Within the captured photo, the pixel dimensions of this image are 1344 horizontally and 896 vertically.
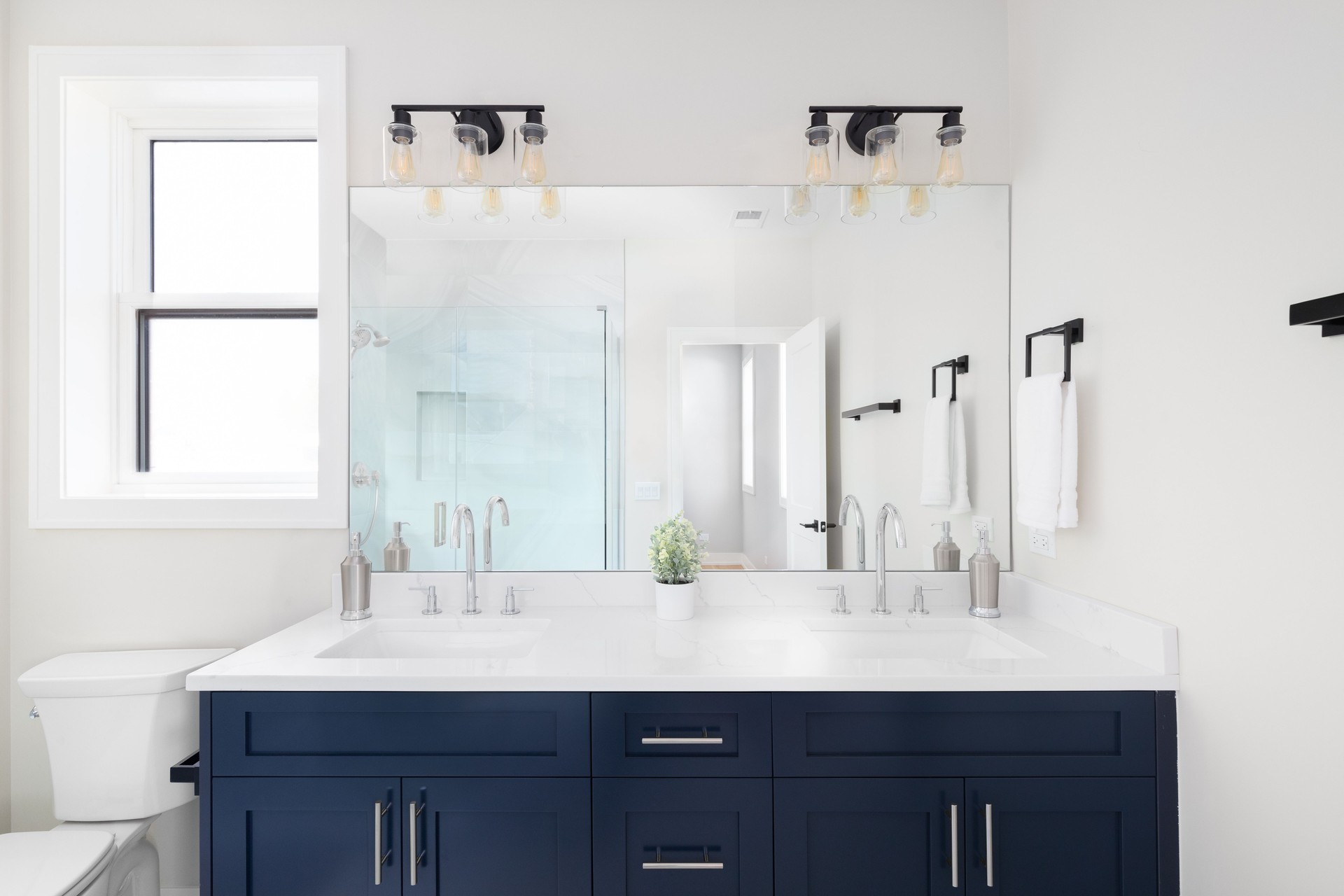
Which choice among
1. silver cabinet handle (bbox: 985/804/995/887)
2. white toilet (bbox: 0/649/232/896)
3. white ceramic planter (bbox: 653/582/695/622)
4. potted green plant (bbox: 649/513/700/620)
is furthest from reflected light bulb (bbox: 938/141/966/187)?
white toilet (bbox: 0/649/232/896)

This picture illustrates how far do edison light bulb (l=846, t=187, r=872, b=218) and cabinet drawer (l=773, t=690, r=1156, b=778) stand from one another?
4.11ft

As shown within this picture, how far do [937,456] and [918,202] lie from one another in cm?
70

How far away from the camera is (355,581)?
1763mm

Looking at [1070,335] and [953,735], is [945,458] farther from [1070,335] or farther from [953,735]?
[953,735]

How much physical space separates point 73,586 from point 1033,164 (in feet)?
9.08

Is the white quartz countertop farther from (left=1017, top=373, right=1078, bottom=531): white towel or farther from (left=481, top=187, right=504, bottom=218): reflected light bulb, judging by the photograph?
(left=481, top=187, right=504, bottom=218): reflected light bulb

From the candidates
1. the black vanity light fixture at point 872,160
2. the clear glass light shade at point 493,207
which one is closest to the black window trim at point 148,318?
the clear glass light shade at point 493,207

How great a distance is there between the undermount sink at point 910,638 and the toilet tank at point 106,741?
157 cm

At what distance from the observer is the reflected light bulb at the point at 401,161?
5.78 ft

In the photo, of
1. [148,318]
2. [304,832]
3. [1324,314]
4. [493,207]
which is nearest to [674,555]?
[304,832]

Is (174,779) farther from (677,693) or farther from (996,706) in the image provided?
(996,706)

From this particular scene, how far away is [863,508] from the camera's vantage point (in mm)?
1896

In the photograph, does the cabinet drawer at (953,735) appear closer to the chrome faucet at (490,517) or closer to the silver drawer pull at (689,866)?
the silver drawer pull at (689,866)

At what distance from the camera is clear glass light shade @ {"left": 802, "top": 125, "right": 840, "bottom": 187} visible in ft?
5.80
